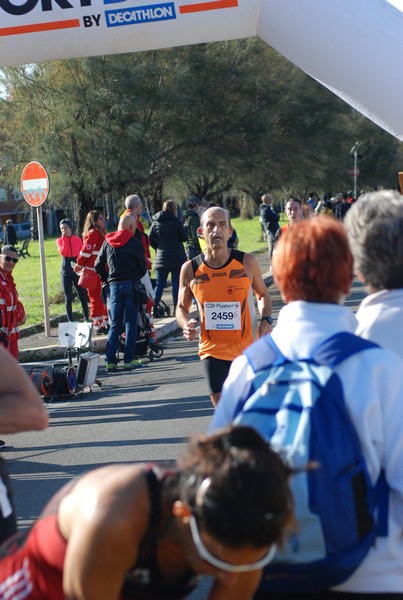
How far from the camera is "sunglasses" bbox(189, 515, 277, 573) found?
2052mm

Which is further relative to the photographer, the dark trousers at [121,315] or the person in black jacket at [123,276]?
the dark trousers at [121,315]

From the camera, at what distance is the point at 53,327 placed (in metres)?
17.0

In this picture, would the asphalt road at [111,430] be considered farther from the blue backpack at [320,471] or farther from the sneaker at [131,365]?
the blue backpack at [320,471]

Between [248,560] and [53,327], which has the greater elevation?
[248,560]

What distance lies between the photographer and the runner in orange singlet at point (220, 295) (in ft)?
22.6

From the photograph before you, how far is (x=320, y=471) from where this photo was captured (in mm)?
2316

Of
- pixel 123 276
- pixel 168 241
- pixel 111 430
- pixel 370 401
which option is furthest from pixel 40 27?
pixel 168 241

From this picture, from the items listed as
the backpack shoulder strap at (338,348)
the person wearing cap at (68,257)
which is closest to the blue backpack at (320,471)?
the backpack shoulder strap at (338,348)

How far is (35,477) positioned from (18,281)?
71.6 feet

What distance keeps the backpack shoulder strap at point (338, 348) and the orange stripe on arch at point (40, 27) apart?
241 inches

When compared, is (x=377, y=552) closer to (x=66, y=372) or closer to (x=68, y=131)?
(x=66, y=372)

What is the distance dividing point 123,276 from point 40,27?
454 cm

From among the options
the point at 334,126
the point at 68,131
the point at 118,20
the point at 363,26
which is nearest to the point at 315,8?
the point at 363,26

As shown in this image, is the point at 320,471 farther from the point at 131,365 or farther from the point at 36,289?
the point at 36,289
